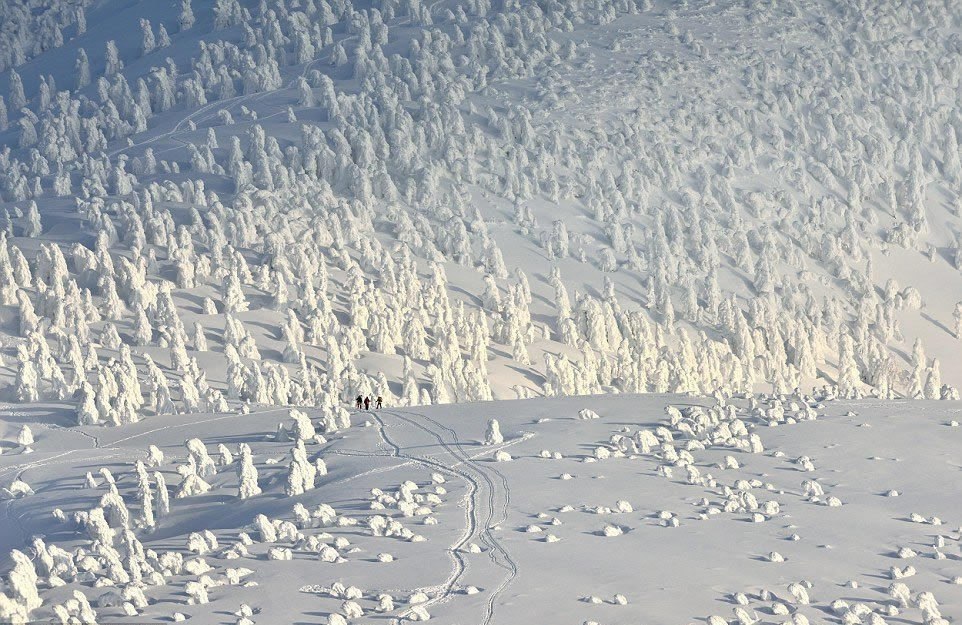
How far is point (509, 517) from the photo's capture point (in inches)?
2120

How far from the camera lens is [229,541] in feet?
169

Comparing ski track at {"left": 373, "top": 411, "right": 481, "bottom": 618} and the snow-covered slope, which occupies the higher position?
the snow-covered slope

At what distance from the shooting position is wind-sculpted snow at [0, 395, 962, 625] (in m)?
45.6

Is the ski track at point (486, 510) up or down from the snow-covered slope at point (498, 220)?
down

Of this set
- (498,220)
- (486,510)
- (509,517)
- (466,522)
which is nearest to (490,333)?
(498,220)

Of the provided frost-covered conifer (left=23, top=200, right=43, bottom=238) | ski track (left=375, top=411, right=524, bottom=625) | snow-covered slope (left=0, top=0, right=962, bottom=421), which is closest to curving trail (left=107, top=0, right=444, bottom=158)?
snow-covered slope (left=0, top=0, right=962, bottom=421)

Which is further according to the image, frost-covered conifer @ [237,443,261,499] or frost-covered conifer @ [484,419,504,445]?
frost-covered conifer @ [484,419,504,445]

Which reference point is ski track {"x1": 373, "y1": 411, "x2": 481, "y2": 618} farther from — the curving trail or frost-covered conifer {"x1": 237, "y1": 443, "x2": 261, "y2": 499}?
the curving trail

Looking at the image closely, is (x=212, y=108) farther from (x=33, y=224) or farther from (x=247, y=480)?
(x=247, y=480)

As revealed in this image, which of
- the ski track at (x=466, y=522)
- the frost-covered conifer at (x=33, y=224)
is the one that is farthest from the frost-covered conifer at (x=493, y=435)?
the frost-covered conifer at (x=33, y=224)

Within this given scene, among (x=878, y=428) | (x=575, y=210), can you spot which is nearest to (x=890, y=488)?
(x=878, y=428)

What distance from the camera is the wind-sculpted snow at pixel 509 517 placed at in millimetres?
45594

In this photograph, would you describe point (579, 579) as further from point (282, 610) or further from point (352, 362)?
point (352, 362)

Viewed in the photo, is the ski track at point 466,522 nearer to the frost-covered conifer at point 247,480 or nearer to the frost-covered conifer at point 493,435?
the frost-covered conifer at point 493,435
